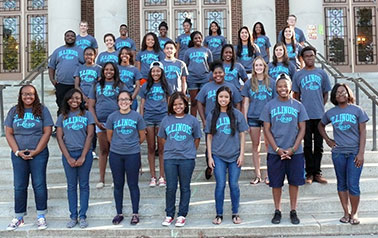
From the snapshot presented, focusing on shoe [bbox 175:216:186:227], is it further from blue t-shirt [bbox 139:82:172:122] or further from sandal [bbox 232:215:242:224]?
blue t-shirt [bbox 139:82:172:122]

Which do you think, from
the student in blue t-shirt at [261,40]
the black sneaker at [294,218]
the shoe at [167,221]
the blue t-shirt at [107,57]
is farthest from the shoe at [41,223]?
the student in blue t-shirt at [261,40]

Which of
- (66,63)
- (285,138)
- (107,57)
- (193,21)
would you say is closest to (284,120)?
(285,138)

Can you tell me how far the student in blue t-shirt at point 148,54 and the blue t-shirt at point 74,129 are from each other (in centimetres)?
215

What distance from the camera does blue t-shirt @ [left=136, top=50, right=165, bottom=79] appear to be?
305 inches

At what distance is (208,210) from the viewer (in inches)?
245

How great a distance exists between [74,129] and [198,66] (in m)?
2.82

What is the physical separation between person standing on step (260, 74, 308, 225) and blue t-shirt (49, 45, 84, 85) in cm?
388

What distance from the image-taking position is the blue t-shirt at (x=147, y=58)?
773 cm

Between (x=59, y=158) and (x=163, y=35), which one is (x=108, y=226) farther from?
(x=163, y=35)

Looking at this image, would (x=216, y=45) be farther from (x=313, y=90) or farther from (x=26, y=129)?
(x=26, y=129)

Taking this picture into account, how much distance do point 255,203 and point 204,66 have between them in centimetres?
276

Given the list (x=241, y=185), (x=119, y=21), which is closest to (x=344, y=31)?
(x=119, y=21)

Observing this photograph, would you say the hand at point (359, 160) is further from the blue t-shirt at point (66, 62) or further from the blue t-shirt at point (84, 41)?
the blue t-shirt at point (84, 41)

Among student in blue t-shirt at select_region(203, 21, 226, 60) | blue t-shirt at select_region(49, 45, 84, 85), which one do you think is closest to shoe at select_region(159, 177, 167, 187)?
blue t-shirt at select_region(49, 45, 84, 85)
